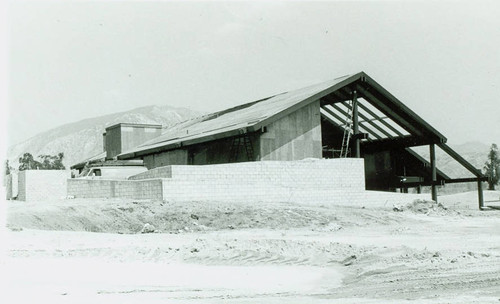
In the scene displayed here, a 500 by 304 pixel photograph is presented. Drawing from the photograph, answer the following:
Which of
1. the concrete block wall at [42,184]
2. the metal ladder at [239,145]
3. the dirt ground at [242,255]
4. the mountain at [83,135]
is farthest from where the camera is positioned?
the mountain at [83,135]

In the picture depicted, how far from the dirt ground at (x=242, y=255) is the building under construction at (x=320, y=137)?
5682mm

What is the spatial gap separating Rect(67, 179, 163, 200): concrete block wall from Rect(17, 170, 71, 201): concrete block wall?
1069mm

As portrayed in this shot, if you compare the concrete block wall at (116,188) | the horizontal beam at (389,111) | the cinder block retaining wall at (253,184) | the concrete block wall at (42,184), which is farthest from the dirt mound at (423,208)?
the concrete block wall at (42,184)

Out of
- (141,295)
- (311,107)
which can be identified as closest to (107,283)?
(141,295)

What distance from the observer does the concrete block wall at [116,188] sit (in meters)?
21.8

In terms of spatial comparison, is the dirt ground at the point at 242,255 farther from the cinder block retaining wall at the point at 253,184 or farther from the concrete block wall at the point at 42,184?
the concrete block wall at the point at 42,184

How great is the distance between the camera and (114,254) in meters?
13.3

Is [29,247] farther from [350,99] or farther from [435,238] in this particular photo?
[350,99]

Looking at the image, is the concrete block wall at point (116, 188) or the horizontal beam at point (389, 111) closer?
the concrete block wall at point (116, 188)

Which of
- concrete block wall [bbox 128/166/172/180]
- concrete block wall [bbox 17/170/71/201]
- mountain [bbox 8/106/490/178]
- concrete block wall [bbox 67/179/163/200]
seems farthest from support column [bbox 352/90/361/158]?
mountain [bbox 8/106/490/178]

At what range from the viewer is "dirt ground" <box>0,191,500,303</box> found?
918cm

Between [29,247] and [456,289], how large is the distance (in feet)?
30.2

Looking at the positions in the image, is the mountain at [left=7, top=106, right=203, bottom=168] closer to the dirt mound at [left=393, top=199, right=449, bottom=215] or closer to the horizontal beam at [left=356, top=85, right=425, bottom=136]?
the horizontal beam at [left=356, top=85, right=425, bottom=136]

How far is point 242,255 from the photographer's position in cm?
1368
